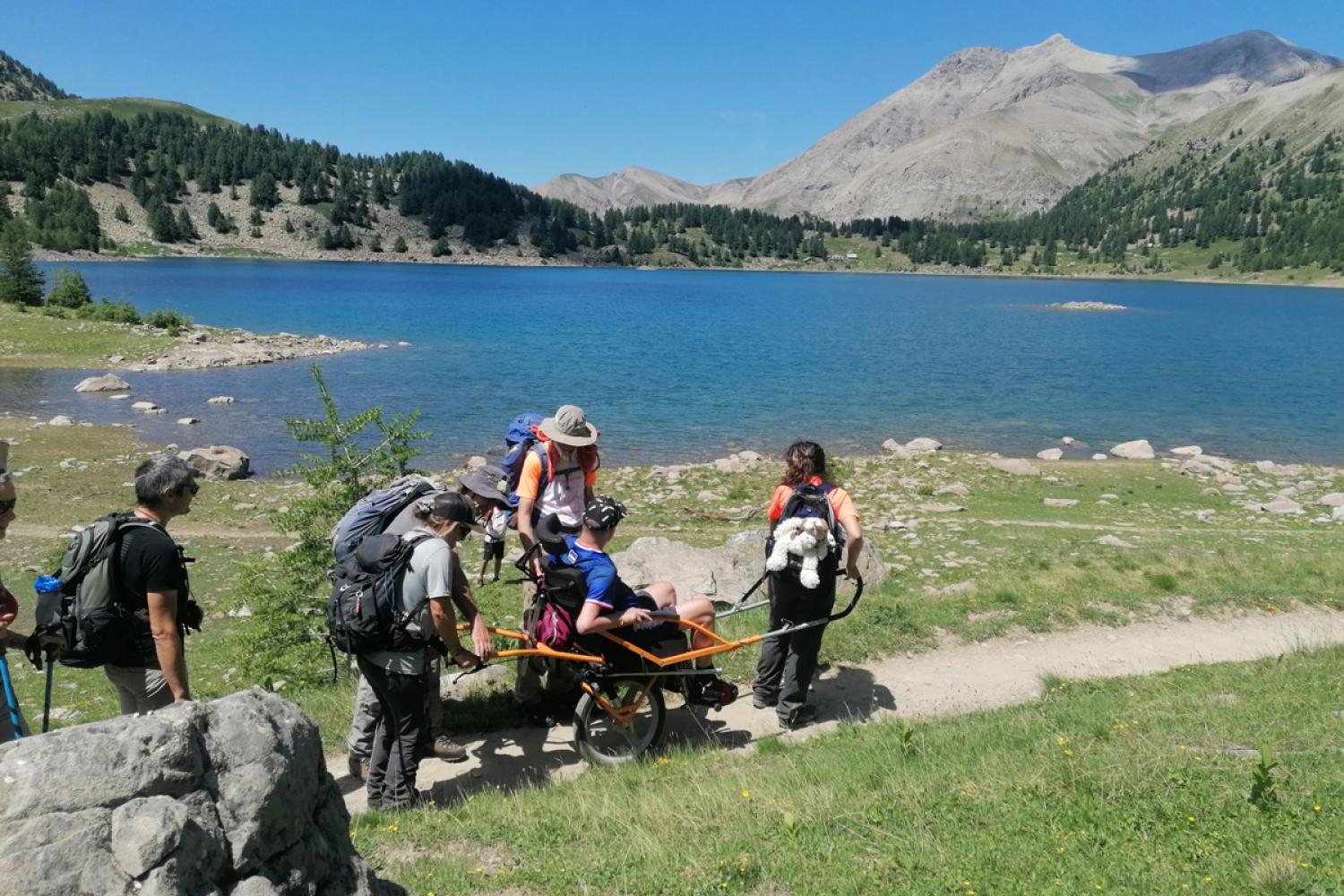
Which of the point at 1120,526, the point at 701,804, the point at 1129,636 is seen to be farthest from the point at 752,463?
the point at 701,804

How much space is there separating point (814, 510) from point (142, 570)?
19.5 ft

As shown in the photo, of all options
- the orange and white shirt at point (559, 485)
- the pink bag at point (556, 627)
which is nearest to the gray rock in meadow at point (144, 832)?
the pink bag at point (556, 627)

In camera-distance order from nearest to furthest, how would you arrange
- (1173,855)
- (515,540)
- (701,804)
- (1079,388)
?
(1173,855) < (701,804) < (515,540) < (1079,388)

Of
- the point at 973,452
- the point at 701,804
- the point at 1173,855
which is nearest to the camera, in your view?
the point at 1173,855

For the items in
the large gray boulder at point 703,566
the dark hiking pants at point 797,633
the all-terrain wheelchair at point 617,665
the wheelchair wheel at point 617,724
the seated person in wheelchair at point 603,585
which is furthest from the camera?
the large gray boulder at point 703,566

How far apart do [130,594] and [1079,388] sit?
189 ft

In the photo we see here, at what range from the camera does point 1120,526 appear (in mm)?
23047

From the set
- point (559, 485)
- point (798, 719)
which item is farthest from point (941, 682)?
point (559, 485)

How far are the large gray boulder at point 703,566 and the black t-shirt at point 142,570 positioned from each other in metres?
8.66

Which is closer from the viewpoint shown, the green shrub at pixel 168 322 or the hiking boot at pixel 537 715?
the hiking boot at pixel 537 715

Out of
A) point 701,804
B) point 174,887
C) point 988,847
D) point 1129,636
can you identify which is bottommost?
point 1129,636

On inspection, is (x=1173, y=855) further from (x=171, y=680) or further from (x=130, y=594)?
(x=130, y=594)

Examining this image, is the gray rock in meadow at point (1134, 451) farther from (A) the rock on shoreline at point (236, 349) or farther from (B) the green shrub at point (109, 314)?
(B) the green shrub at point (109, 314)

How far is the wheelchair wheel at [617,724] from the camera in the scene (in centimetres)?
814
